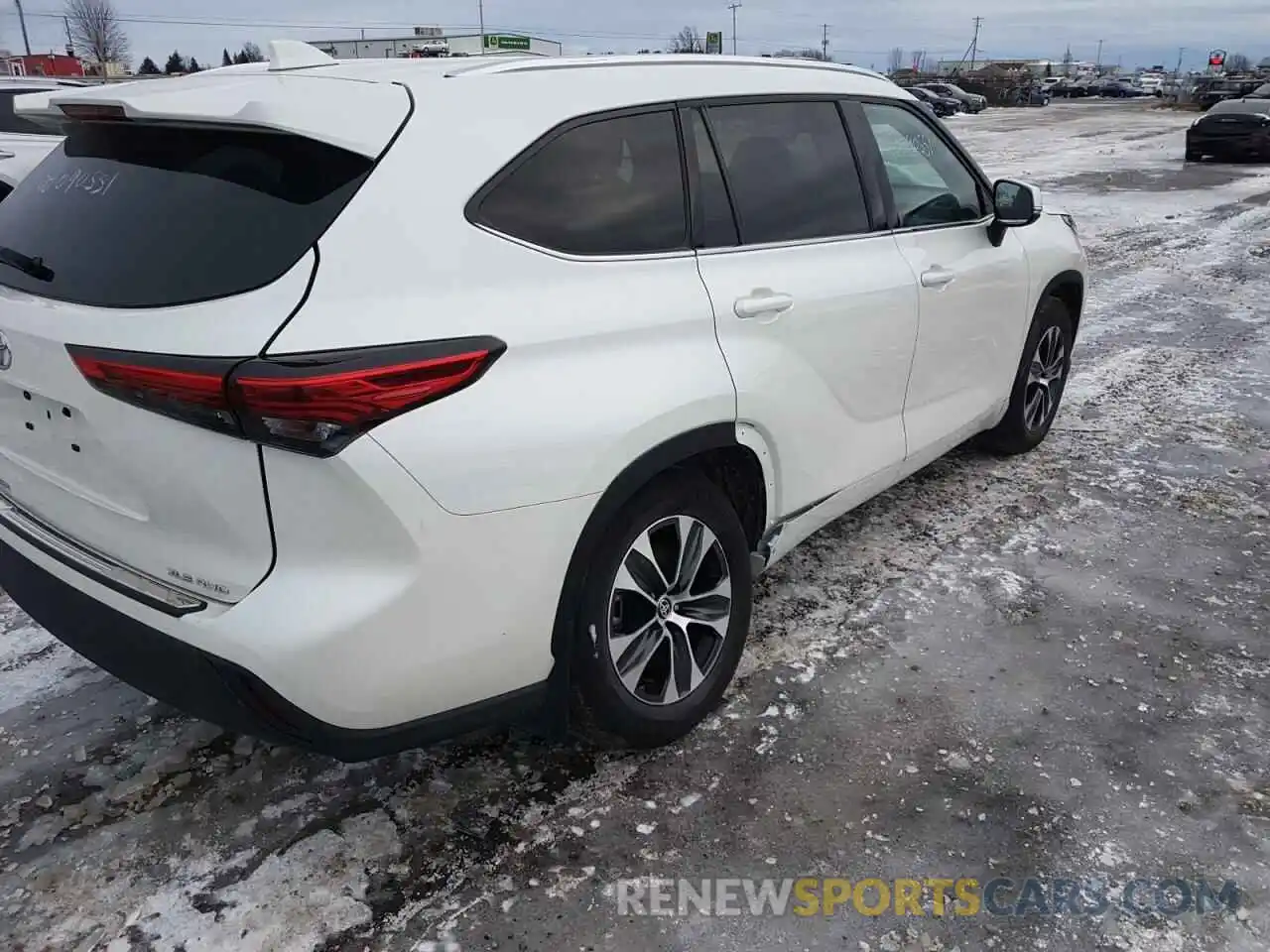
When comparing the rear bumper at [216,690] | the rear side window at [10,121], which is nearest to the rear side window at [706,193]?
the rear bumper at [216,690]

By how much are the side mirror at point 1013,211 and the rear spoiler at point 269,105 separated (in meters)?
2.70

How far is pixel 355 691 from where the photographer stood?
211cm

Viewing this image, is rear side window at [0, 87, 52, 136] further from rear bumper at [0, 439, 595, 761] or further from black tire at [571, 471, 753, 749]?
black tire at [571, 471, 753, 749]

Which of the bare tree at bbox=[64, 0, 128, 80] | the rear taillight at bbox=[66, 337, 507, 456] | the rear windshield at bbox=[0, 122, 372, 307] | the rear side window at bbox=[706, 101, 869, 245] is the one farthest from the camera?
the bare tree at bbox=[64, 0, 128, 80]

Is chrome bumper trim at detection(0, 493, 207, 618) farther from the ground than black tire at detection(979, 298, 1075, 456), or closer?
farther from the ground

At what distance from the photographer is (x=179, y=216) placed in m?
2.22

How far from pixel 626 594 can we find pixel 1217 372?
5553 mm

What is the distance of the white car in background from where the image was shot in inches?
247

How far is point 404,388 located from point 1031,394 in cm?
374

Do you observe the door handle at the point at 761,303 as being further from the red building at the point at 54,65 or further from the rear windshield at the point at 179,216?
the red building at the point at 54,65

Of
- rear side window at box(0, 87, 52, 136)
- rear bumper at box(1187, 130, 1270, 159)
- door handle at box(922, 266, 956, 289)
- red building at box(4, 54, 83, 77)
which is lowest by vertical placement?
rear bumper at box(1187, 130, 1270, 159)

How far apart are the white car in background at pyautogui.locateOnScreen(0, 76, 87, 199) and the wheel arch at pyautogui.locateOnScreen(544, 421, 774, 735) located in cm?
479

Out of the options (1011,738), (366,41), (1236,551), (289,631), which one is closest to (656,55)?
(289,631)

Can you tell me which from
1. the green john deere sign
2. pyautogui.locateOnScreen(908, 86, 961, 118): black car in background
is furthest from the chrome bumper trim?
pyautogui.locateOnScreen(908, 86, 961, 118): black car in background
